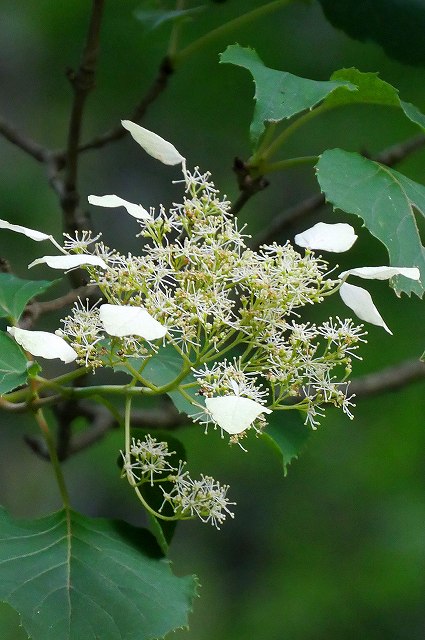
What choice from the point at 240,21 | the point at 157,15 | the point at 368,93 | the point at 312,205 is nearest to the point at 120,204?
the point at 368,93

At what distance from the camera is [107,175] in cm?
417

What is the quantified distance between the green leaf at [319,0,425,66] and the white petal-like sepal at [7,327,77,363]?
1088mm

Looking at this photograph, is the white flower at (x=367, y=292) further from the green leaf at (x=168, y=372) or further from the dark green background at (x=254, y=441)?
the dark green background at (x=254, y=441)

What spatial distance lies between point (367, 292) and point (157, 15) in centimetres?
128

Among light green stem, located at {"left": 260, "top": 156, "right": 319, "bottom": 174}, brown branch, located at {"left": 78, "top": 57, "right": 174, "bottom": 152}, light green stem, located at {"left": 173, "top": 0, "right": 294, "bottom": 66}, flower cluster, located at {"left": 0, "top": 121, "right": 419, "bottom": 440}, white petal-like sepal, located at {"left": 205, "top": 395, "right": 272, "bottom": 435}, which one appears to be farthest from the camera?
brown branch, located at {"left": 78, "top": 57, "right": 174, "bottom": 152}

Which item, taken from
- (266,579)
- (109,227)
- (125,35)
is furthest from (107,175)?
(266,579)

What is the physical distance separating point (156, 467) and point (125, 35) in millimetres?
2012

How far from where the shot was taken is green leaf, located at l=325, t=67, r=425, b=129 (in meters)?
1.36

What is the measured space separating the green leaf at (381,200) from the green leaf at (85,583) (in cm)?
51

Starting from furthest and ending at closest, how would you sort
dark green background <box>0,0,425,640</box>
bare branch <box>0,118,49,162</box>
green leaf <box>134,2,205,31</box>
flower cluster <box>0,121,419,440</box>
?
dark green background <box>0,0,425,640</box> < bare branch <box>0,118,49,162</box> < green leaf <box>134,2,205,31</box> < flower cluster <box>0,121,419,440</box>

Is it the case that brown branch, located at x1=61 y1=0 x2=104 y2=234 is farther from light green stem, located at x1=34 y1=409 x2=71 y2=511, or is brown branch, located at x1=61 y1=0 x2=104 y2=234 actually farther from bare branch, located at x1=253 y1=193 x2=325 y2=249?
light green stem, located at x1=34 y1=409 x2=71 y2=511

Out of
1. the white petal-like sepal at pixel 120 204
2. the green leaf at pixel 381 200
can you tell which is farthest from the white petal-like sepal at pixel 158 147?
the green leaf at pixel 381 200

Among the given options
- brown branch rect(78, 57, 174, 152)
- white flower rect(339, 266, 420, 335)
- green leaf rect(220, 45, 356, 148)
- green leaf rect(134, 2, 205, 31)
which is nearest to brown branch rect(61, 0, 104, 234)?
brown branch rect(78, 57, 174, 152)

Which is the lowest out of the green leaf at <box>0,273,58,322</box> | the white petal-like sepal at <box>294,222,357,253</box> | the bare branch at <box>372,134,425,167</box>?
the bare branch at <box>372,134,425,167</box>
